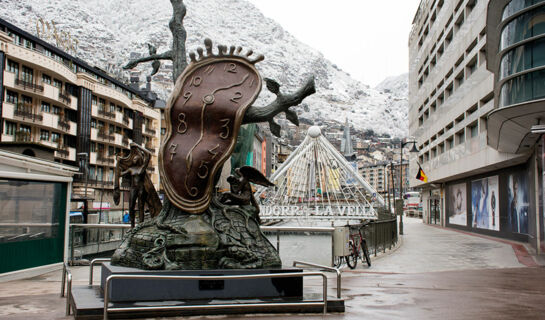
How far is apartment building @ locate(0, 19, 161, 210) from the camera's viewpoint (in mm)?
37688

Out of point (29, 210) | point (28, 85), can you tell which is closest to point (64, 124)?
point (28, 85)

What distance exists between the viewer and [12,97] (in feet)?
127

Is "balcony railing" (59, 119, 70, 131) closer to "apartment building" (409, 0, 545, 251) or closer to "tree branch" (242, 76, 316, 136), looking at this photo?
"apartment building" (409, 0, 545, 251)

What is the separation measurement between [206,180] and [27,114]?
35.2m

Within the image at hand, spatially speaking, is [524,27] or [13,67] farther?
[13,67]

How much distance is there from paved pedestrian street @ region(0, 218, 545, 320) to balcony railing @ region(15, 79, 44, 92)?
2757 centimetres

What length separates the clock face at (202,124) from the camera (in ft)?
31.2

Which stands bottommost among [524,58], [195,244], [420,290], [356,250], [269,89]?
[420,290]

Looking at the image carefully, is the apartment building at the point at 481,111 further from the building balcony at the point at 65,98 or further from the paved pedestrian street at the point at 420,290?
the building balcony at the point at 65,98

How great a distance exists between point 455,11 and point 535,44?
23142 millimetres

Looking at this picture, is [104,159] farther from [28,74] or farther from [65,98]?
[28,74]

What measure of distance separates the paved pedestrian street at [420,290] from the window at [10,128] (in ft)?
89.5

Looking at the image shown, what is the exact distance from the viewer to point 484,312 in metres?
8.57

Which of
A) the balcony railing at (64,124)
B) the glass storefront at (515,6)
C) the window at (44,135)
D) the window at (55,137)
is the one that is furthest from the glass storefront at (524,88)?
the window at (55,137)
